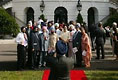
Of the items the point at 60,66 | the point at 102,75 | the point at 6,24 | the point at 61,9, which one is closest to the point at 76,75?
the point at 102,75

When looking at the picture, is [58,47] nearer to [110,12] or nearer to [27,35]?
[27,35]

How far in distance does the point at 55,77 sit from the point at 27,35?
9.28 metres

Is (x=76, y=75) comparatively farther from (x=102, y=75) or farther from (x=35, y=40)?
(x=35, y=40)

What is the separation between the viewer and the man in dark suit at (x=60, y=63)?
27.1 ft

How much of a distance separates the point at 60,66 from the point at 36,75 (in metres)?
6.41

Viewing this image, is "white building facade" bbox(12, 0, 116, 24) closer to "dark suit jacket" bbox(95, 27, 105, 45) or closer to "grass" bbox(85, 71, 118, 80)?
"dark suit jacket" bbox(95, 27, 105, 45)

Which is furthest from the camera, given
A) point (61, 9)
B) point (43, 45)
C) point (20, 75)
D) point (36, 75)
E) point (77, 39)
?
point (61, 9)

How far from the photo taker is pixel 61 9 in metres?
52.8

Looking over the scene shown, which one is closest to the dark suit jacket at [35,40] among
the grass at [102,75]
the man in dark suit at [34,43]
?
the man in dark suit at [34,43]

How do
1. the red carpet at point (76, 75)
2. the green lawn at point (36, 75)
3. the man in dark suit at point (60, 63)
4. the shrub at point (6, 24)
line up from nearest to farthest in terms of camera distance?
the man in dark suit at point (60, 63), the red carpet at point (76, 75), the green lawn at point (36, 75), the shrub at point (6, 24)

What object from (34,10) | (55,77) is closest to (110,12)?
(34,10)

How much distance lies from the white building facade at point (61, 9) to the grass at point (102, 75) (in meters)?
36.5

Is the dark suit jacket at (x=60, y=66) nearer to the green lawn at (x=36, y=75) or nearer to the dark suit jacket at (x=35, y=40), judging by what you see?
the green lawn at (x=36, y=75)

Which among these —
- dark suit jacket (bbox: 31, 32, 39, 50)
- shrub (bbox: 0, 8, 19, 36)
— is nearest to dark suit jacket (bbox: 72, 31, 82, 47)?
dark suit jacket (bbox: 31, 32, 39, 50)
